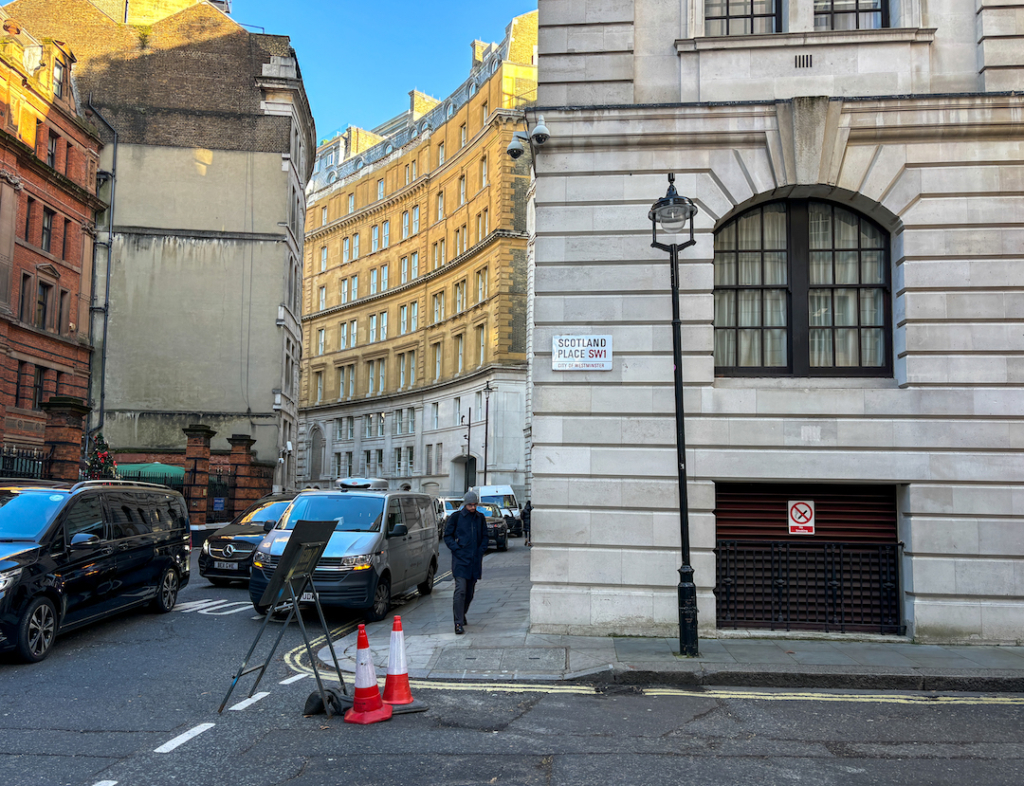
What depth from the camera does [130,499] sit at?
12031 millimetres

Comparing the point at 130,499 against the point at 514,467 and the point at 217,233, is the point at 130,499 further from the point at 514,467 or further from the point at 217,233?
the point at 514,467

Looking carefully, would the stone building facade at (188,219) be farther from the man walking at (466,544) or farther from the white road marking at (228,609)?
the man walking at (466,544)

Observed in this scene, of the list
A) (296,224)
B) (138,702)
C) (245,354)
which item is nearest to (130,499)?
(138,702)

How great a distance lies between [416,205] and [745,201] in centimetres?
6447

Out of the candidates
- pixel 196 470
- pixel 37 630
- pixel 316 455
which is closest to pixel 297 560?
pixel 37 630

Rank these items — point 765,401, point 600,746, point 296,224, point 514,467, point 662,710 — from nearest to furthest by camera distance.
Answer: point 600,746 < point 662,710 < point 765,401 < point 296,224 < point 514,467

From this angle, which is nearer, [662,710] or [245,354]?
[662,710]

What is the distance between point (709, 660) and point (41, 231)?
34.7m

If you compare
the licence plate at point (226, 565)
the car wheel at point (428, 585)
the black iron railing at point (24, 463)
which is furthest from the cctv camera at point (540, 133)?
the black iron railing at point (24, 463)

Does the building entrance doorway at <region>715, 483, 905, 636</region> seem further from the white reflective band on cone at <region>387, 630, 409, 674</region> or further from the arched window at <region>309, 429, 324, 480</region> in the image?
the arched window at <region>309, 429, 324, 480</region>

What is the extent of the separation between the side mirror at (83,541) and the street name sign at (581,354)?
5883 mm

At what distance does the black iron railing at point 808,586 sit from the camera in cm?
1070

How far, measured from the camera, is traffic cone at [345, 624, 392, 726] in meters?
6.85

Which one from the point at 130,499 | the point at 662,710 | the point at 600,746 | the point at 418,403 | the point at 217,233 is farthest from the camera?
the point at 418,403
